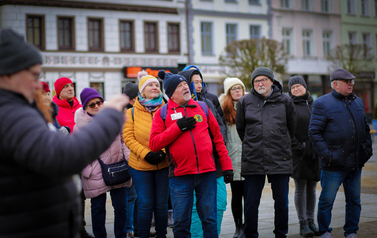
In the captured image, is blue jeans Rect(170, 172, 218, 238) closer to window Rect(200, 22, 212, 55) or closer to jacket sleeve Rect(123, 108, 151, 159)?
jacket sleeve Rect(123, 108, 151, 159)

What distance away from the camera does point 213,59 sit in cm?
3475

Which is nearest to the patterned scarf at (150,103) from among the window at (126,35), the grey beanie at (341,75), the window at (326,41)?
the grey beanie at (341,75)

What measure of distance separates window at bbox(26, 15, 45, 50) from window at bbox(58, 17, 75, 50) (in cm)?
103

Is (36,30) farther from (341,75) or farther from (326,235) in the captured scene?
(326,235)

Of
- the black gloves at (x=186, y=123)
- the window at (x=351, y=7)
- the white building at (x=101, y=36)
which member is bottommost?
the black gloves at (x=186, y=123)

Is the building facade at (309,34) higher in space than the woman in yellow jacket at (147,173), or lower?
higher

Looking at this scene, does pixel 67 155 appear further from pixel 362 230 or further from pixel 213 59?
pixel 213 59

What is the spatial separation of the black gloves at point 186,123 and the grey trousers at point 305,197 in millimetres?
2584

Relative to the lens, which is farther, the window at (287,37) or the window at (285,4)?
the window at (287,37)

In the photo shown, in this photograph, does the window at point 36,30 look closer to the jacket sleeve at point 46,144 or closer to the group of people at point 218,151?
the group of people at point 218,151

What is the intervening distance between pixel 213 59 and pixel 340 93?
94.3ft

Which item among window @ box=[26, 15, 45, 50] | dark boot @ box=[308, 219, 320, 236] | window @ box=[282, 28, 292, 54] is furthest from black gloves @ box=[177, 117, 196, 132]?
window @ box=[282, 28, 292, 54]

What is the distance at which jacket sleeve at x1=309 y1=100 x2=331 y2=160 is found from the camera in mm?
→ 6137

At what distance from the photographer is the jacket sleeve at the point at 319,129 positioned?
6.14 meters
